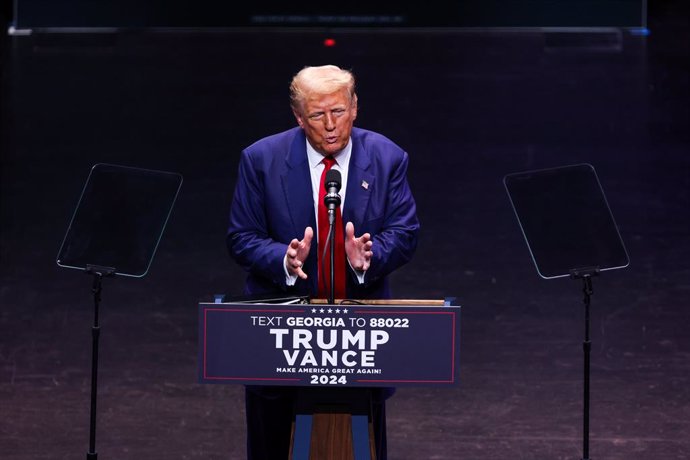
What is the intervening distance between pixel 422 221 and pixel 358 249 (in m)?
3.78

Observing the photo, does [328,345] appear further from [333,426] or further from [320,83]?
[320,83]

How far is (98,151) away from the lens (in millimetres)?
8039

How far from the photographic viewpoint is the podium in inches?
122

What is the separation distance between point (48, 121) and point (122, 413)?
3.97 meters

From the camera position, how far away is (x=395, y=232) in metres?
3.55

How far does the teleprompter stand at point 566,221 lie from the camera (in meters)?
3.97

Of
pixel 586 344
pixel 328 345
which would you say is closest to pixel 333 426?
pixel 328 345

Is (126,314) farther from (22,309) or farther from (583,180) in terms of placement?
(583,180)

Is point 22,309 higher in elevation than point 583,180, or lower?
lower

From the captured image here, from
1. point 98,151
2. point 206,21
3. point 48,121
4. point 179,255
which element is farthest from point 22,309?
point 206,21

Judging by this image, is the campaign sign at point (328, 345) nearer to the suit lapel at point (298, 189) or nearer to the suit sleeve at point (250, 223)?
the suit sleeve at point (250, 223)

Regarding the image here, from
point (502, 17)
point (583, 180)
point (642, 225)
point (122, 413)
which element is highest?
point (502, 17)

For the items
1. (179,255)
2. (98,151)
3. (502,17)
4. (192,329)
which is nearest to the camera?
(192,329)

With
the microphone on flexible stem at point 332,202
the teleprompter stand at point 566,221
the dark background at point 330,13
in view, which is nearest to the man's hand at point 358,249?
the microphone on flexible stem at point 332,202
